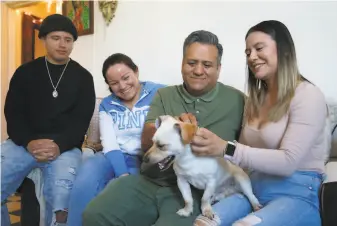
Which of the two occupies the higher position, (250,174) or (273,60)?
(273,60)

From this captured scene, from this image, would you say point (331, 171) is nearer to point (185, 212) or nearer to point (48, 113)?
point (185, 212)

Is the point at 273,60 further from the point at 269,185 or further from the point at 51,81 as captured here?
the point at 51,81

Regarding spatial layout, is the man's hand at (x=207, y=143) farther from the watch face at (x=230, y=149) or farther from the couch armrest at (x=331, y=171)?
the couch armrest at (x=331, y=171)

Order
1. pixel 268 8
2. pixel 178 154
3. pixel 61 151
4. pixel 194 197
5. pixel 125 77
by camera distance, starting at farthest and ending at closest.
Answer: pixel 268 8
pixel 61 151
pixel 125 77
pixel 194 197
pixel 178 154

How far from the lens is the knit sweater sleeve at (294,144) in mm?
1122

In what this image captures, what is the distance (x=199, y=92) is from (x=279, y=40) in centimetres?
41

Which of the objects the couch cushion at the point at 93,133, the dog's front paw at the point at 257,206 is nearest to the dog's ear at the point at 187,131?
the dog's front paw at the point at 257,206

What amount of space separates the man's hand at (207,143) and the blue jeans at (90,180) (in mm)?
569

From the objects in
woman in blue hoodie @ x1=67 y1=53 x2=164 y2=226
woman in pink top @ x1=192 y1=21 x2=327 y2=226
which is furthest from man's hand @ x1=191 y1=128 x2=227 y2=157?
woman in blue hoodie @ x1=67 y1=53 x2=164 y2=226

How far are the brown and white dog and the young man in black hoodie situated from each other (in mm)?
741

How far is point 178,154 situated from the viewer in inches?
47.6

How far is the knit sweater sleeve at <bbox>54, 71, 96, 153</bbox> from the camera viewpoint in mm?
1871

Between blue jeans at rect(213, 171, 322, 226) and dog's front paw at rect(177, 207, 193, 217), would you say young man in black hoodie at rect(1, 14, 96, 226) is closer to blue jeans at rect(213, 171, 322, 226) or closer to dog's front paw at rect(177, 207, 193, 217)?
dog's front paw at rect(177, 207, 193, 217)

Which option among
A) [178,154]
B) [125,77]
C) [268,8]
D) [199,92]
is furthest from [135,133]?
[268,8]
